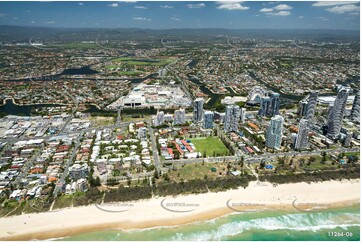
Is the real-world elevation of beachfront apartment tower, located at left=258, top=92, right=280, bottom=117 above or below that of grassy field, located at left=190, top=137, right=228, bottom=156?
above

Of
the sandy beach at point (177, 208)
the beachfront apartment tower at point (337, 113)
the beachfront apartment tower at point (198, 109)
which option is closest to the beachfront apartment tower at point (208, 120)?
the beachfront apartment tower at point (198, 109)

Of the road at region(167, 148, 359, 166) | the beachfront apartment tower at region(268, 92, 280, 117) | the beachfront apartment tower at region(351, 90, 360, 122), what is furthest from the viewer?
the beachfront apartment tower at region(268, 92, 280, 117)

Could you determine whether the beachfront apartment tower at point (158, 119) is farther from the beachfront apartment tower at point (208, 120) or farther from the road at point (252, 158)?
the road at point (252, 158)

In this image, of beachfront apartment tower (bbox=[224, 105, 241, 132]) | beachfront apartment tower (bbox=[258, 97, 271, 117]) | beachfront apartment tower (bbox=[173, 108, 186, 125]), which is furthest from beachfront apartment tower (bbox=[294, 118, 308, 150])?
beachfront apartment tower (bbox=[173, 108, 186, 125])

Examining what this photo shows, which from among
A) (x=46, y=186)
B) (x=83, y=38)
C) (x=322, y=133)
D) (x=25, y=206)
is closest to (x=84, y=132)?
(x=46, y=186)

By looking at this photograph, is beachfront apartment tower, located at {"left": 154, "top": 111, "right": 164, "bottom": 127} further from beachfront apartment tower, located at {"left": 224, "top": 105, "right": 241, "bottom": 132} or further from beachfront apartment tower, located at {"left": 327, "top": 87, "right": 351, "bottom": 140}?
beachfront apartment tower, located at {"left": 327, "top": 87, "right": 351, "bottom": 140}
